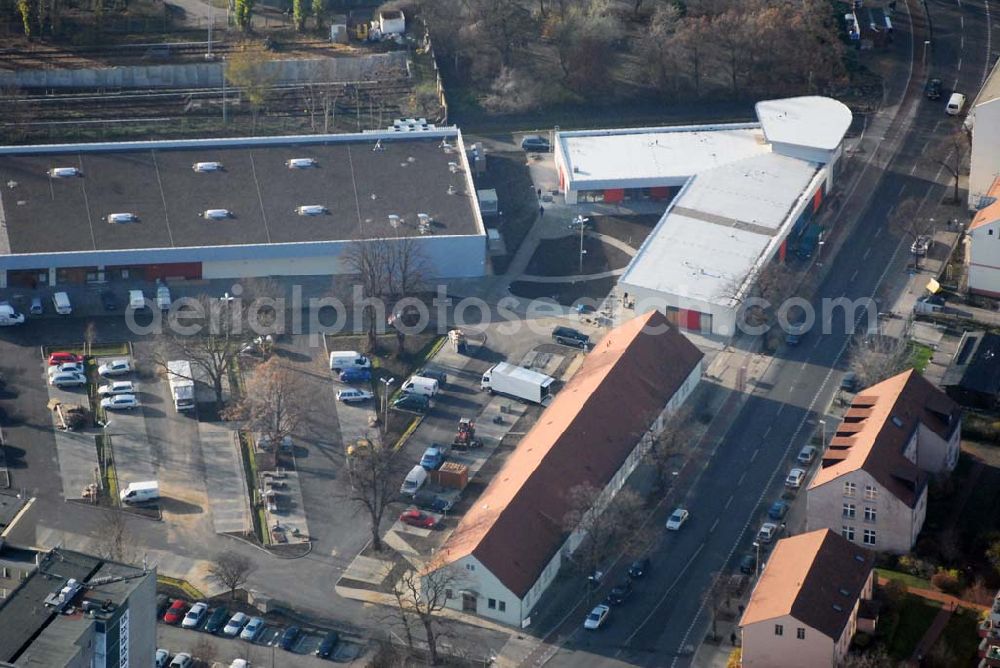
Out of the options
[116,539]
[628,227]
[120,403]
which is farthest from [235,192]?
[116,539]

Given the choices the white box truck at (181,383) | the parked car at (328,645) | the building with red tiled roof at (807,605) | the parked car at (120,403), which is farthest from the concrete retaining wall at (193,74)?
the building with red tiled roof at (807,605)

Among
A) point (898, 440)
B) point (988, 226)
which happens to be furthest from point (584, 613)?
point (988, 226)

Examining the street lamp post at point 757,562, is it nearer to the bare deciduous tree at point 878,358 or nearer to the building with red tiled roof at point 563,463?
the building with red tiled roof at point 563,463

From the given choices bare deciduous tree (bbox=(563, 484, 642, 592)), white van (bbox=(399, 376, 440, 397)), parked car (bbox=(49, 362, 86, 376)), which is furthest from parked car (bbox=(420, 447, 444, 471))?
parked car (bbox=(49, 362, 86, 376))

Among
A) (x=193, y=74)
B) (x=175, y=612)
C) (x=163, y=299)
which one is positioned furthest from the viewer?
(x=193, y=74)

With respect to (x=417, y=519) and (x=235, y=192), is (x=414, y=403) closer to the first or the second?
(x=417, y=519)

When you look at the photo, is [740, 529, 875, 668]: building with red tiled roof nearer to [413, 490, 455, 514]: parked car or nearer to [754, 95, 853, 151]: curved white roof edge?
[413, 490, 455, 514]: parked car

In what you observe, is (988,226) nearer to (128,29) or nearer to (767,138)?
(767,138)
